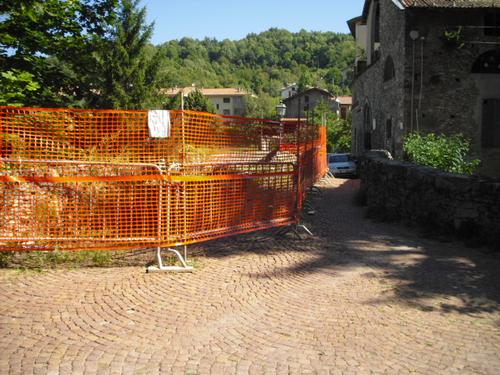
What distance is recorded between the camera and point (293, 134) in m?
11.2

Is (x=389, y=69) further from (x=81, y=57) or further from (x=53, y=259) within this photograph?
(x=53, y=259)

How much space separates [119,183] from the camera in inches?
257

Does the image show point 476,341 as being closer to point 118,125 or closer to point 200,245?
point 200,245

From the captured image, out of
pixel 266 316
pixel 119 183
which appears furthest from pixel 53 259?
pixel 266 316

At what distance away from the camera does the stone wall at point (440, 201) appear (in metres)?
7.60

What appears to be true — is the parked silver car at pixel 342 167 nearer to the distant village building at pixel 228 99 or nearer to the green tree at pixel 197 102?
the green tree at pixel 197 102

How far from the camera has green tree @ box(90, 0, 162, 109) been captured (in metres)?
35.1

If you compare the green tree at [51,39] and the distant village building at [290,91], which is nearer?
the green tree at [51,39]

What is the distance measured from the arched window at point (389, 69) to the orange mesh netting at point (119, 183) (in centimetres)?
1506

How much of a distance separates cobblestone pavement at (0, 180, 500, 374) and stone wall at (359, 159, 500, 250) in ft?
2.33

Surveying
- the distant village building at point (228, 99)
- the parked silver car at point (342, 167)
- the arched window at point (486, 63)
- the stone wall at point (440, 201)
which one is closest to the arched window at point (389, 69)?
the arched window at point (486, 63)

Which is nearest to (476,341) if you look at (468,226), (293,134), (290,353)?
(290,353)

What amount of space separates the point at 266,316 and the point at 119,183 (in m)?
2.92

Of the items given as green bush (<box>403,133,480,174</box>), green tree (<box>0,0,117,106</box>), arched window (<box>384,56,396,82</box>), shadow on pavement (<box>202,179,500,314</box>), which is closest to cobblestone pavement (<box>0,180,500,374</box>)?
shadow on pavement (<box>202,179,500,314</box>)
